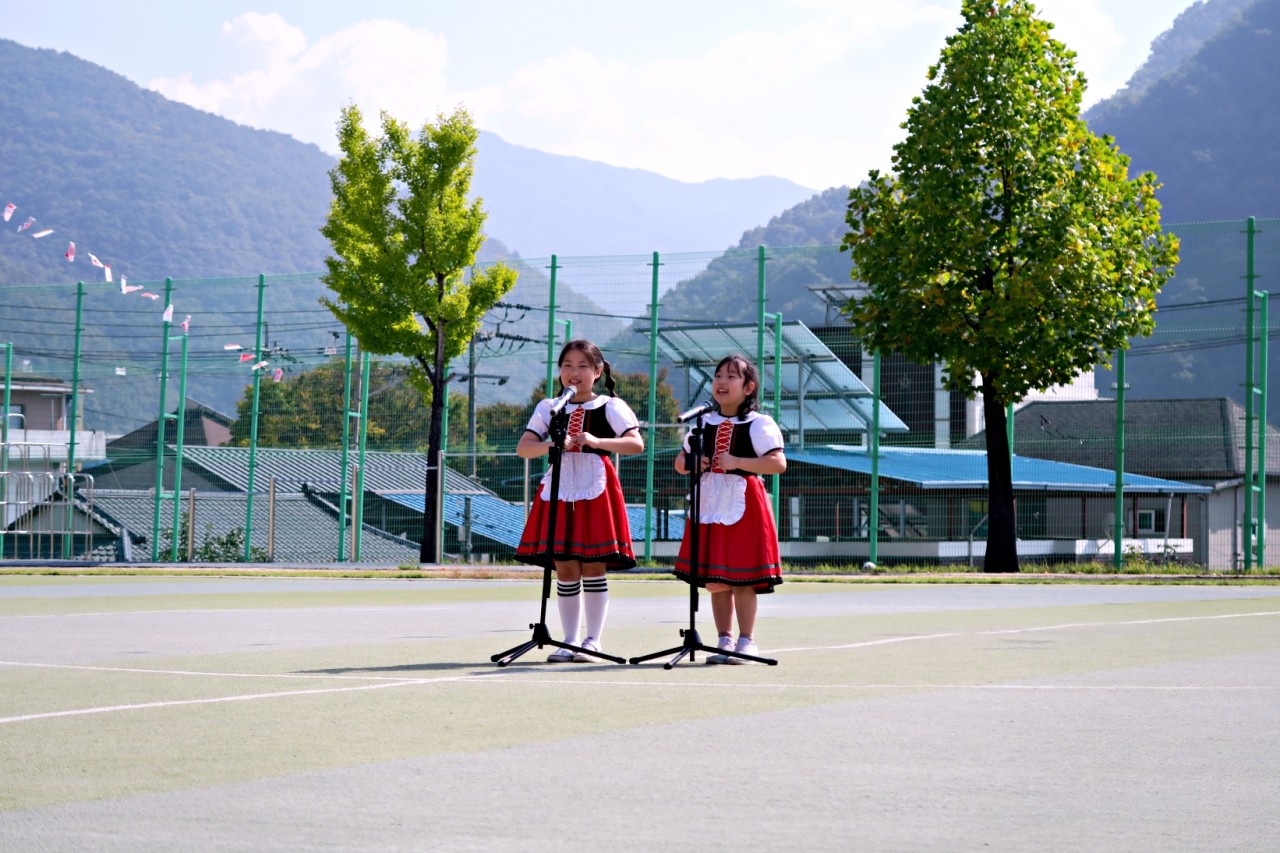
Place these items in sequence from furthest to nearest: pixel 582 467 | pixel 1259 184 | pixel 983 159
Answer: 1. pixel 1259 184
2. pixel 983 159
3. pixel 582 467

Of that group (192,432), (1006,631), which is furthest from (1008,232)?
(192,432)

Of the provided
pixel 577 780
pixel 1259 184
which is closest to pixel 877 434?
pixel 577 780

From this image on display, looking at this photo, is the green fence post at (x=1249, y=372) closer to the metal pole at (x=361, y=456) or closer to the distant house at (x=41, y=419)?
the metal pole at (x=361, y=456)

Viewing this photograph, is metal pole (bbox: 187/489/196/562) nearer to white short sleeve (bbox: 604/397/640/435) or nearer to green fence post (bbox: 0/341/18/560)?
green fence post (bbox: 0/341/18/560)

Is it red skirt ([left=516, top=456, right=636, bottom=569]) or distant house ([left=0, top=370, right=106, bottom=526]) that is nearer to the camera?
red skirt ([left=516, top=456, right=636, bottom=569])

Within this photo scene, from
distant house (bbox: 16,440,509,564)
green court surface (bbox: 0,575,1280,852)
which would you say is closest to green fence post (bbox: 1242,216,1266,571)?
distant house (bbox: 16,440,509,564)

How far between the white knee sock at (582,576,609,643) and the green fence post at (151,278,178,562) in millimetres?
22697

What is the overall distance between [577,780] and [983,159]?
20.6m

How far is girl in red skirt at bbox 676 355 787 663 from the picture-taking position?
9.30 m

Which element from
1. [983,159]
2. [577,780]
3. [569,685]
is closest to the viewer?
[577,780]

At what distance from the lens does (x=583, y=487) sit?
9492 mm

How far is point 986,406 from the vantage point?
2553cm

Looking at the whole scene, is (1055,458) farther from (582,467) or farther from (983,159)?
(582,467)

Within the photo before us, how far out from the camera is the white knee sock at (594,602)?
9672mm
